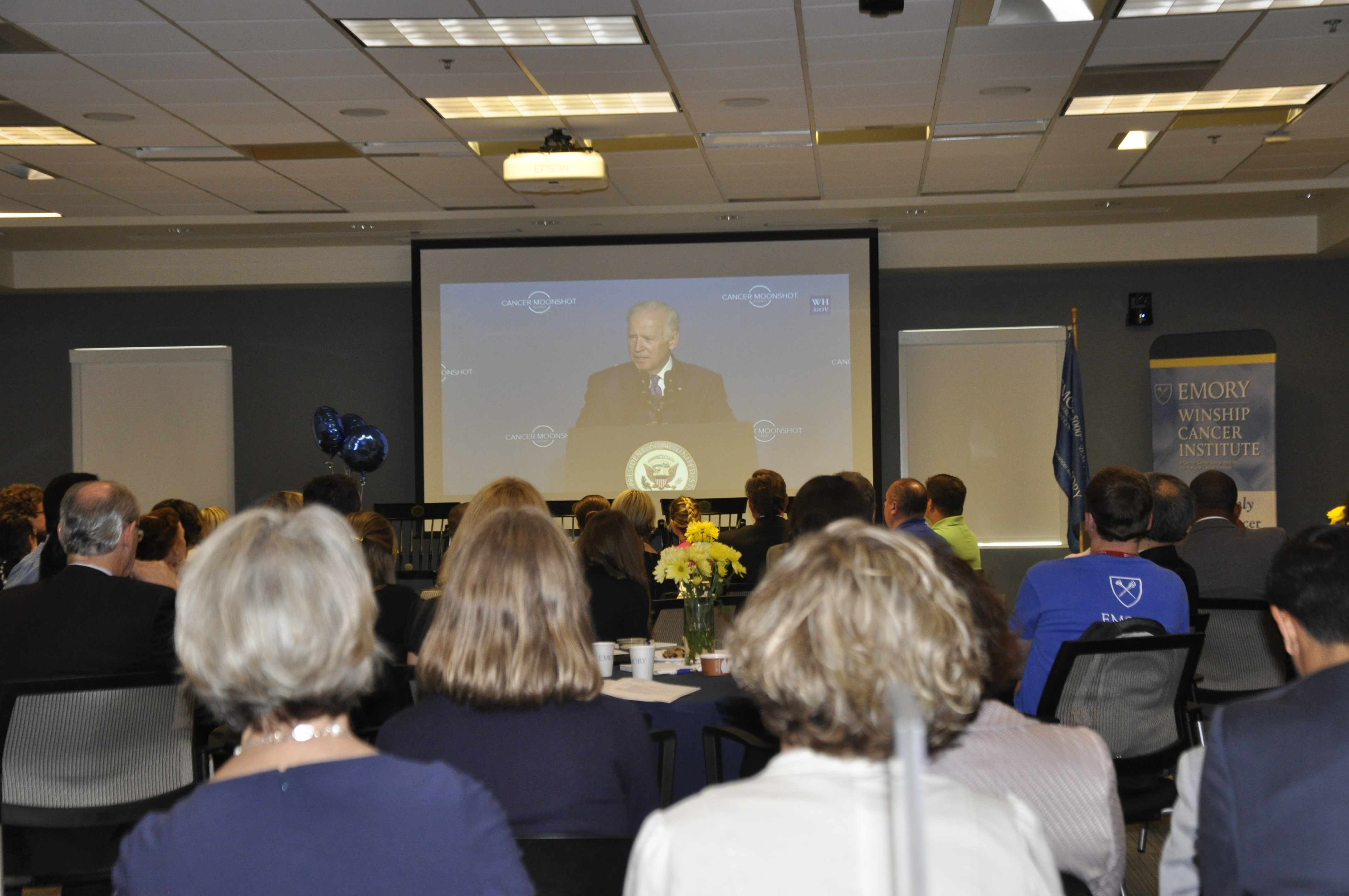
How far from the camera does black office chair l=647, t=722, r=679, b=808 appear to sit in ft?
9.07

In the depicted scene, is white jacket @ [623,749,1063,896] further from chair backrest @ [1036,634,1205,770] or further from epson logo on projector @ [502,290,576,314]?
epson logo on projector @ [502,290,576,314]

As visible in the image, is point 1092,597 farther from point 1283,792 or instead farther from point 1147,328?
point 1147,328

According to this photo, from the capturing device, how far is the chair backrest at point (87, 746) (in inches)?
108

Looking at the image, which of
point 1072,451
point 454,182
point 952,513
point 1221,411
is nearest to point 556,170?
point 454,182

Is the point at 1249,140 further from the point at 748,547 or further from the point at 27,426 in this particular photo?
the point at 27,426

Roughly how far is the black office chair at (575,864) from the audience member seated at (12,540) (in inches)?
166

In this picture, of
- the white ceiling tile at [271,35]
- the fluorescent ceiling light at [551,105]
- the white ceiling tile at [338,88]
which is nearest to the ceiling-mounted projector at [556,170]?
the fluorescent ceiling light at [551,105]

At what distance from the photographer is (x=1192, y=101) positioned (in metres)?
6.52

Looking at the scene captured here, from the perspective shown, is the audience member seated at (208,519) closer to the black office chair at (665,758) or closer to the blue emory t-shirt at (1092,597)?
the black office chair at (665,758)

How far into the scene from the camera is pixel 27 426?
1078 centimetres

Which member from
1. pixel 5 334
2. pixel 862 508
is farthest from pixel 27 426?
pixel 862 508

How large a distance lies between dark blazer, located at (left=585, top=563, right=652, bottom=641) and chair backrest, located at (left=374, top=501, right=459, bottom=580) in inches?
199

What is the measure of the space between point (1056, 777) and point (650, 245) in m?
8.15

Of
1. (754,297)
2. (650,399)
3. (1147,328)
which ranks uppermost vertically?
(754,297)
